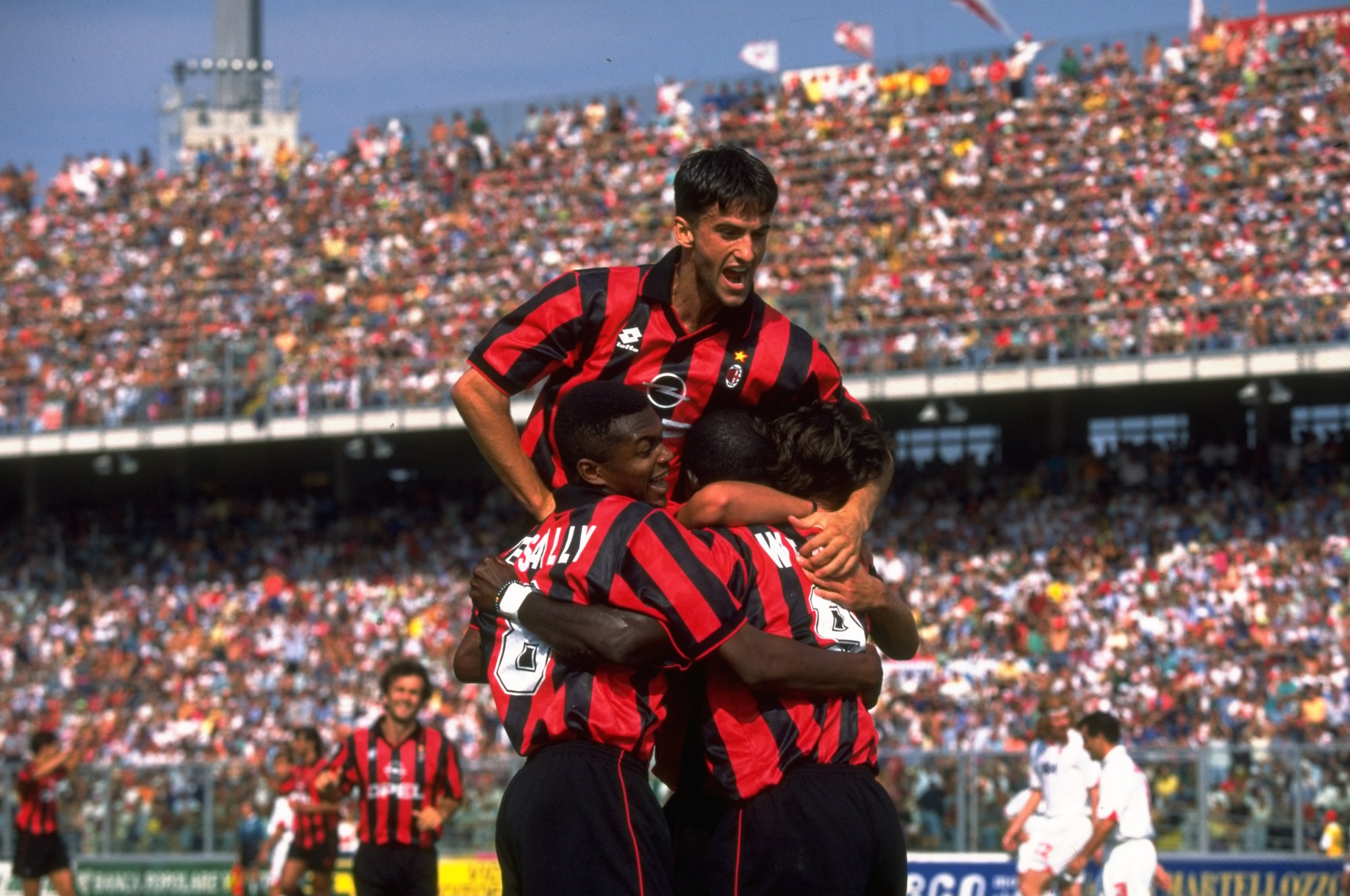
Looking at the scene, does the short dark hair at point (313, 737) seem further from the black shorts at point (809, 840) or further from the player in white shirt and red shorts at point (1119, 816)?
the black shorts at point (809, 840)

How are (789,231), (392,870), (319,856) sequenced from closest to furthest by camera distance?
(392,870)
(319,856)
(789,231)

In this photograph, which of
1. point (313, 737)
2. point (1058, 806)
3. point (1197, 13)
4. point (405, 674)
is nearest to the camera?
point (405, 674)

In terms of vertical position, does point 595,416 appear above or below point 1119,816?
above

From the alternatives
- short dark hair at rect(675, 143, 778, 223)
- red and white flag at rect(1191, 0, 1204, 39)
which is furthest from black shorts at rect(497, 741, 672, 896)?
red and white flag at rect(1191, 0, 1204, 39)

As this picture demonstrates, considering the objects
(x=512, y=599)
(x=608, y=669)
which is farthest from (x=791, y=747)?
(x=512, y=599)

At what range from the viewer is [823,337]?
24.1m

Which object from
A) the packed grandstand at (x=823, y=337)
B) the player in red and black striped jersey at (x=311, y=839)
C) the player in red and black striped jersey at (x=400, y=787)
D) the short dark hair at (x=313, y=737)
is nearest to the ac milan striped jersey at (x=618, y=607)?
the player in red and black striped jersey at (x=400, y=787)

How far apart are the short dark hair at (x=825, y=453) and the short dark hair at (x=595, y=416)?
0.44 metres

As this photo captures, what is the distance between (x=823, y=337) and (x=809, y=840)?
2013 cm

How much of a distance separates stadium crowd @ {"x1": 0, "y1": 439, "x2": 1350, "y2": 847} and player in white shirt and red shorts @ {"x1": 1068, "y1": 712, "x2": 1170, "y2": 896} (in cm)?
309

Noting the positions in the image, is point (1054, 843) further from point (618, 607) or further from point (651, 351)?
point (618, 607)

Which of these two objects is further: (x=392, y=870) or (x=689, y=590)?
(x=392, y=870)

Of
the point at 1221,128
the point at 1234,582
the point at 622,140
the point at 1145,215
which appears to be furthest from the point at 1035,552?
the point at 622,140

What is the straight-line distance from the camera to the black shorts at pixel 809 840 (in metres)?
4.22
